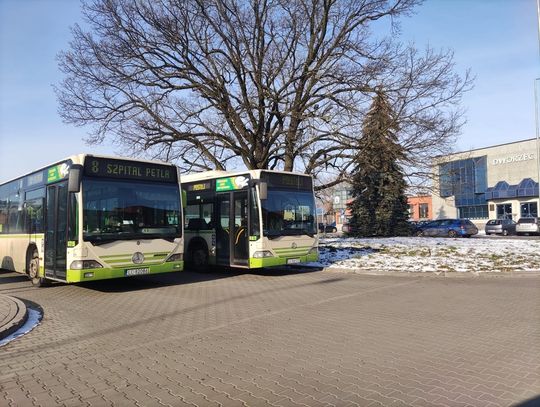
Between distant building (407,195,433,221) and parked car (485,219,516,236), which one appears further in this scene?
distant building (407,195,433,221)

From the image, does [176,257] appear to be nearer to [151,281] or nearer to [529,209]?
[151,281]

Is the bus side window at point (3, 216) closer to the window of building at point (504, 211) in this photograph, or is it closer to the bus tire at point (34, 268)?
the bus tire at point (34, 268)

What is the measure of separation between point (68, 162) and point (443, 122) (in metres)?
13.2

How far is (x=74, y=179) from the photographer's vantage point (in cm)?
1005

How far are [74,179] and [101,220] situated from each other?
1.13 metres

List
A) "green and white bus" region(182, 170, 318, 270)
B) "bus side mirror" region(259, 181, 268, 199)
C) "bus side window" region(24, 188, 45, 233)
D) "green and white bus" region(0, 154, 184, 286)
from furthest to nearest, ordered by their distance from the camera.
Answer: "green and white bus" region(182, 170, 318, 270)
"bus side mirror" region(259, 181, 268, 199)
"bus side window" region(24, 188, 45, 233)
"green and white bus" region(0, 154, 184, 286)

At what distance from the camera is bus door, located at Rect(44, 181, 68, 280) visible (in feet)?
35.1

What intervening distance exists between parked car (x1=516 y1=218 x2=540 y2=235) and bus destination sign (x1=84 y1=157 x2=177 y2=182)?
34.3 m

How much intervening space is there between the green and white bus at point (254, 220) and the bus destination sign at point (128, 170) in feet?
8.28

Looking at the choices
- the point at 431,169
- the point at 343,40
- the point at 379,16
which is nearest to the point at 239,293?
the point at 431,169

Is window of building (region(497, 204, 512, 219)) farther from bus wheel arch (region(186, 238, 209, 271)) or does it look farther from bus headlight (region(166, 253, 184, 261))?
bus headlight (region(166, 253, 184, 261))

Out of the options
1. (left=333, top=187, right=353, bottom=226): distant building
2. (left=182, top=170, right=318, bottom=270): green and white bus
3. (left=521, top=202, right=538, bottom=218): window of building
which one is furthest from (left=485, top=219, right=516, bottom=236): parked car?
(left=182, top=170, right=318, bottom=270): green and white bus

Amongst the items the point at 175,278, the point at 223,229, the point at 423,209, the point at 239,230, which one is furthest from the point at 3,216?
the point at 423,209

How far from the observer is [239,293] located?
11.1 meters
